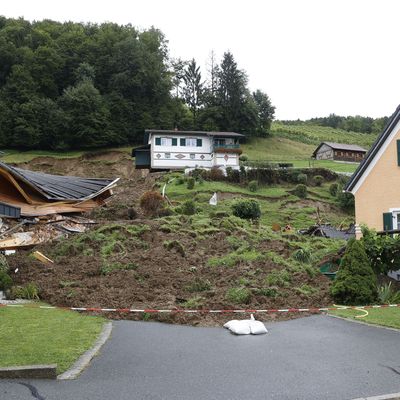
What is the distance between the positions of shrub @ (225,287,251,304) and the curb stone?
4.29 metres

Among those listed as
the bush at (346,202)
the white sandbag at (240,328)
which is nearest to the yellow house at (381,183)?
the white sandbag at (240,328)

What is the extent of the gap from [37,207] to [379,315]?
1638cm

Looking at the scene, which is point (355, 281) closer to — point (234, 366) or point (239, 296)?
point (239, 296)

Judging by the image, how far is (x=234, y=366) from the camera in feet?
25.6

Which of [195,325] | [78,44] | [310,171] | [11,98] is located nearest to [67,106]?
[11,98]

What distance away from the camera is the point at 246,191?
148 ft

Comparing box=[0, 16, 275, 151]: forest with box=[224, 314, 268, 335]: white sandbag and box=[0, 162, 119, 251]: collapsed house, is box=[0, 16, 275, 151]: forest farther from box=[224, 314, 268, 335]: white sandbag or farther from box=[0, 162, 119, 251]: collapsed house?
box=[224, 314, 268, 335]: white sandbag

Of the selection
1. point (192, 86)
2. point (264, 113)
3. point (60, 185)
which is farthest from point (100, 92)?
point (60, 185)

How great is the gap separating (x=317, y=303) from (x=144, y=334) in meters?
5.77

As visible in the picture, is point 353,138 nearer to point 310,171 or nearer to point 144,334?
point 310,171

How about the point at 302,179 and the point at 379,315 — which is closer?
the point at 379,315

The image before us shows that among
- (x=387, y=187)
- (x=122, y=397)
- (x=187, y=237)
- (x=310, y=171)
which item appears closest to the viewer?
(x=122, y=397)

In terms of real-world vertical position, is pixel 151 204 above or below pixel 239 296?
above

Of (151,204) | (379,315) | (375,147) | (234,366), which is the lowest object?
(234,366)
